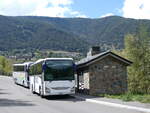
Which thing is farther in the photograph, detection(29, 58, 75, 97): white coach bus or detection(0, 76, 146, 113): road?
detection(29, 58, 75, 97): white coach bus

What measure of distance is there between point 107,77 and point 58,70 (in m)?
6.71

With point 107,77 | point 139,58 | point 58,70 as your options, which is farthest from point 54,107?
point 139,58

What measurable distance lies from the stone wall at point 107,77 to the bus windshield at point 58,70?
176 inches

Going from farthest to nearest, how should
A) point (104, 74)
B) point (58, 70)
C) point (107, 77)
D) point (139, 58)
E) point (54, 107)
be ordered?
point (139, 58) < point (107, 77) < point (104, 74) < point (58, 70) < point (54, 107)

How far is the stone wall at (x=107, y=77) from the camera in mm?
31312

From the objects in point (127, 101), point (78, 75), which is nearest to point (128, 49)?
point (78, 75)

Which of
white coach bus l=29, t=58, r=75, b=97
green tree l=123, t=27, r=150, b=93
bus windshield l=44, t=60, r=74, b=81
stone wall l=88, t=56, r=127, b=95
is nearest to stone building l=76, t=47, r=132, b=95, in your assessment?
stone wall l=88, t=56, r=127, b=95

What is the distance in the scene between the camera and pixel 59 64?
88.7 ft

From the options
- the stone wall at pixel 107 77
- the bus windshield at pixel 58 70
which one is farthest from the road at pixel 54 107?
the stone wall at pixel 107 77

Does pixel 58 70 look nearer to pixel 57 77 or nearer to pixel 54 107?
pixel 57 77

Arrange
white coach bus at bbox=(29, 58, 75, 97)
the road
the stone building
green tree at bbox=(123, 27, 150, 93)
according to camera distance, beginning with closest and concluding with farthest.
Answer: the road, white coach bus at bbox=(29, 58, 75, 97), the stone building, green tree at bbox=(123, 27, 150, 93)

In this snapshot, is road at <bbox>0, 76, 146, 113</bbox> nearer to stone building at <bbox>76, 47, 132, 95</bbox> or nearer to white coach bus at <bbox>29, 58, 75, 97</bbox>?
white coach bus at <bbox>29, 58, 75, 97</bbox>

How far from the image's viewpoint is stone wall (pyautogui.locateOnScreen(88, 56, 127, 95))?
1233 inches

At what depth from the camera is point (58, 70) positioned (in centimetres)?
2681
